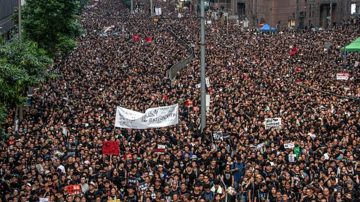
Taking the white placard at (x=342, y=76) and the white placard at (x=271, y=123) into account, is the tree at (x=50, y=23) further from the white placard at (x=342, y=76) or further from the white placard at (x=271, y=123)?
the white placard at (x=271, y=123)

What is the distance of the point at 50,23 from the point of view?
4044 centimetres

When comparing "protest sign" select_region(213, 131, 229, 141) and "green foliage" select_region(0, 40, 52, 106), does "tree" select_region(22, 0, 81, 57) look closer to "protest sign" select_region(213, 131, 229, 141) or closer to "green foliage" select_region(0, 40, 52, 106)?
"green foliage" select_region(0, 40, 52, 106)

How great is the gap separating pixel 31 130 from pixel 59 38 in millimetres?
17635

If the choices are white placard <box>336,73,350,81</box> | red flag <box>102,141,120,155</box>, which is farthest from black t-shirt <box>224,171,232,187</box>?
white placard <box>336,73,350,81</box>

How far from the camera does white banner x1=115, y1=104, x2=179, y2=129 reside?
2000 centimetres

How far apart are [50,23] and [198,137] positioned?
22.5 metres

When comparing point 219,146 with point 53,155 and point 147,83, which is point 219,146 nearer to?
point 53,155

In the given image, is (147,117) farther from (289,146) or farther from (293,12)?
(293,12)

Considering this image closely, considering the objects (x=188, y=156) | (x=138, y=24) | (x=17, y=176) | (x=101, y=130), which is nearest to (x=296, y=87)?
(x=101, y=130)

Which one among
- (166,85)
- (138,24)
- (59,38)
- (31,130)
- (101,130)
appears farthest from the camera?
(138,24)

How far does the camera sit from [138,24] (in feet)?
242

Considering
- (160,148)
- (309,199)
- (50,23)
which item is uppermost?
(50,23)

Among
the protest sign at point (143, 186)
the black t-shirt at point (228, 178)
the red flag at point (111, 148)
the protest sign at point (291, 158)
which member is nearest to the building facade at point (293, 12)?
the protest sign at point (291, 158)

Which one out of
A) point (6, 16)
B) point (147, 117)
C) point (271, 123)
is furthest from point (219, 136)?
point (6, 16)
